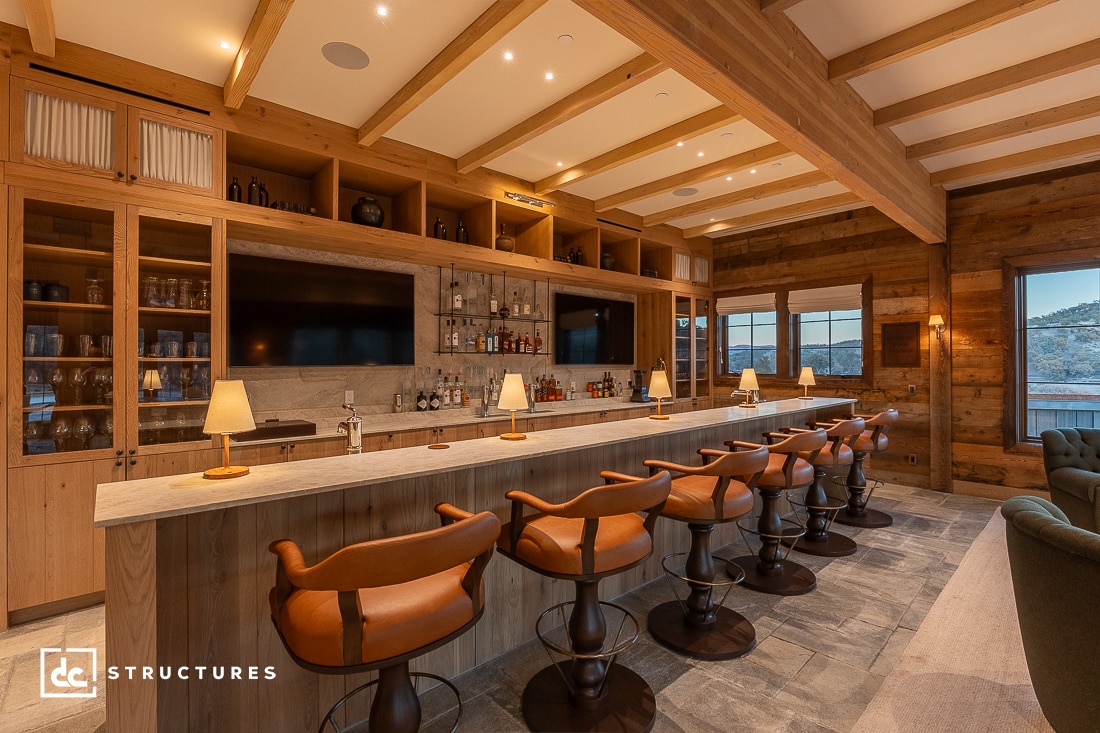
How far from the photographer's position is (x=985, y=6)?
2.45m

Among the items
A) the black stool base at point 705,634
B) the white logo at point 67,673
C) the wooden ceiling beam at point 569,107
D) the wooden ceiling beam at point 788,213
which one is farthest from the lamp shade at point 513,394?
the wooden ceiling beam at point 788,213

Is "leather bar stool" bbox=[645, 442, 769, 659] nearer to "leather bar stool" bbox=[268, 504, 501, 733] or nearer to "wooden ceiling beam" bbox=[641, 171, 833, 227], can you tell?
"leather bar stool" bbox=[268, 504, 501, 733]

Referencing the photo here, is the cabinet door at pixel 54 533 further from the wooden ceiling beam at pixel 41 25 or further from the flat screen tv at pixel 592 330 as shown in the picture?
the flat screen tv at pixel 592 330

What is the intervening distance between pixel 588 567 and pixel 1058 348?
5954 millimetres

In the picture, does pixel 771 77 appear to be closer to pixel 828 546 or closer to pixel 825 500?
pixel 825 500

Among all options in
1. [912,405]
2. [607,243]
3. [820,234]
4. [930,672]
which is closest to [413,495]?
[930,672]

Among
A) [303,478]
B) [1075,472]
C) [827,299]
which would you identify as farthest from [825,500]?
[303,478]

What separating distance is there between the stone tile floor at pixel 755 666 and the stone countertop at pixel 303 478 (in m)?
1.00

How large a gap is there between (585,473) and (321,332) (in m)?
2.62

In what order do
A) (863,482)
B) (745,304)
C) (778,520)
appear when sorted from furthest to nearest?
(745,304), (863,482), (778,520)

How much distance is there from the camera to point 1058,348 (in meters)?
4.97

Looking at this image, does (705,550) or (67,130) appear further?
(67,130)

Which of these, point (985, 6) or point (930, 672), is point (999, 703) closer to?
point (930, 672)

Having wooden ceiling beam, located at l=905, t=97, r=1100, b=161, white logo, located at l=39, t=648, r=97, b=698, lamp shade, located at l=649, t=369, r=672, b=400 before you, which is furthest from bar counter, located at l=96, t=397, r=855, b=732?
wooden ceiling beam, located at l=905, t=97, r=1100, b=161
